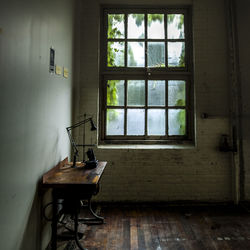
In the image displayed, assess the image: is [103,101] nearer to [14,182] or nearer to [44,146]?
[44,146]

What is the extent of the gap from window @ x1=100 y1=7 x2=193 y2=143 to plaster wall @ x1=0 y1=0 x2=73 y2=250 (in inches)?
45.0

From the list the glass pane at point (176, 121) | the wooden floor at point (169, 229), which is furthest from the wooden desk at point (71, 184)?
the glass pane at point (176, 121)

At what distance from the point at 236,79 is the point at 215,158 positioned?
128 centimetres

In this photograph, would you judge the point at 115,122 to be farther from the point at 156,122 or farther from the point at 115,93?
the point at 156,122

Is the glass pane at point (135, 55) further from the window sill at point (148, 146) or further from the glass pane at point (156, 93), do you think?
the window sill at point (148, 146)

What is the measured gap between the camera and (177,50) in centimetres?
337

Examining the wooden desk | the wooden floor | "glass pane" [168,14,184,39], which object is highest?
"glass pane" [168,14,184,39]

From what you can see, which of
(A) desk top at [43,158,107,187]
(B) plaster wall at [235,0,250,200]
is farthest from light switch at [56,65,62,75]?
(B) plaster wall at [235,0,250,200]

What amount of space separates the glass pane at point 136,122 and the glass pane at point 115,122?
0.12 metres

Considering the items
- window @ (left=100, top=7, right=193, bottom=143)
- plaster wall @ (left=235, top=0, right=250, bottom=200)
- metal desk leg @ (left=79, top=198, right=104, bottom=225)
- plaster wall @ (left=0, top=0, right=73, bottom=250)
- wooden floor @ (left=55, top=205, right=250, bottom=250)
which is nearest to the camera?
plaster wall @ (left=0, top=0, right=73, bottom=250)

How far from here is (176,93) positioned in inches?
132

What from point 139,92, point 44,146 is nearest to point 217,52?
point 139,92

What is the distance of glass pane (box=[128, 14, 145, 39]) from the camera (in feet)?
11.0

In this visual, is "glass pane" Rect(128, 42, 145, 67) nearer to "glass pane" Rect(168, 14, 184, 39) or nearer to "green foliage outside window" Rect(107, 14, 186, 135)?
"green foliage outside window" Rect(107, 14, 186, 135)
